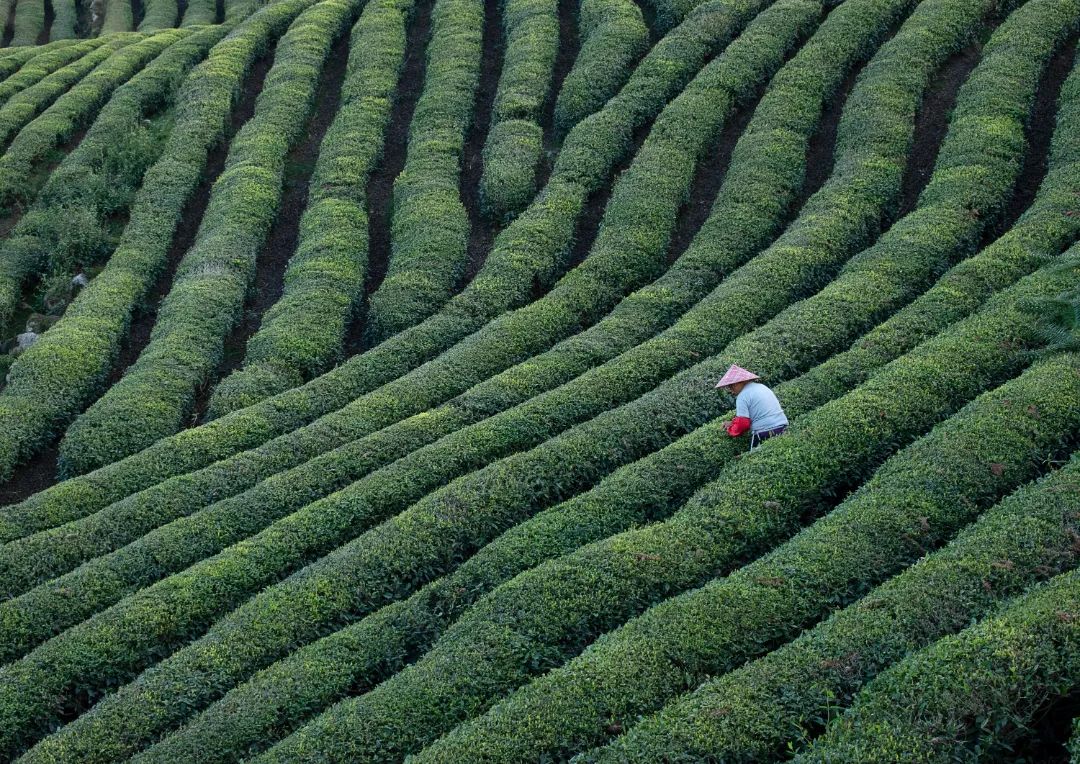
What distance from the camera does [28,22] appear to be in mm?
59688

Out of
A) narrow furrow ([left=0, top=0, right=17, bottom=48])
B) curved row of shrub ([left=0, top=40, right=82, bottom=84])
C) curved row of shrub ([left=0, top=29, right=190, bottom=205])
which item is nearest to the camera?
curved row of shrub ([left=0, top=29, right=190, bottom=205])

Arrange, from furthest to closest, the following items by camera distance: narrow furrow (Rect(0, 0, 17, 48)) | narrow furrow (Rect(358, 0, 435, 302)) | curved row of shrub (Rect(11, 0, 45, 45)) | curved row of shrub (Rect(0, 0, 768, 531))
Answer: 1. narrow furrow (Rect(0, 0, 17, 48))
2. curved row of shrub (Rect(11, 0, 45, 45))
3. narrow furrow (Rect(358, 0, 435, 302))
4. curved row of shrub (Rect(0, 0, 768, 531))

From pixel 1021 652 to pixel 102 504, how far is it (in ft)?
46.4

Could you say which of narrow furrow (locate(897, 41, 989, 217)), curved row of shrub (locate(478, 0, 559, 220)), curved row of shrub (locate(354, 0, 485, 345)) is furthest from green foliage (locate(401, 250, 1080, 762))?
curved row of shrub (locate(478, 0, 559, 220))

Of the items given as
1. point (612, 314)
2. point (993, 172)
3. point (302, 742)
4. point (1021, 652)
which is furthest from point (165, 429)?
point (993, 172)

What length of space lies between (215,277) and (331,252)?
289 cm

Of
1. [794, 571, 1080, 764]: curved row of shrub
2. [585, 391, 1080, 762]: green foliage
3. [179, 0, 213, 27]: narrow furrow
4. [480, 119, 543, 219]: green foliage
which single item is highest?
[179, 0, 213, 27]: narrow furrow

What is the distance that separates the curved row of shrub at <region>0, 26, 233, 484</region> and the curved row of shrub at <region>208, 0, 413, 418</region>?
352cm

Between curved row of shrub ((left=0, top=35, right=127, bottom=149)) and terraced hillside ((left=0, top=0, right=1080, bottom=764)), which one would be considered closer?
terraced hillside ((left=0, top=0, right=1080, bottom=764))

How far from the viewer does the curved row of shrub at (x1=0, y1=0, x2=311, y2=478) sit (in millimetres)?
19797

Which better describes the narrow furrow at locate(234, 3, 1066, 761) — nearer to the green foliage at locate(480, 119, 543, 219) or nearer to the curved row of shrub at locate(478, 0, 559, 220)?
the green foliage at locate(480, 119, 543, 219)

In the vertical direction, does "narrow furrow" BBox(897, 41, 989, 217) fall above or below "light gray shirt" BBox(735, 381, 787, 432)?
above

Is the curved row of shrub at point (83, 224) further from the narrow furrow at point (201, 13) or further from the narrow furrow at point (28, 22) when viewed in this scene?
the narrow furrow at point (28, 22)

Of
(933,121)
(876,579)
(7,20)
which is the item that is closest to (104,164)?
(933,121)
